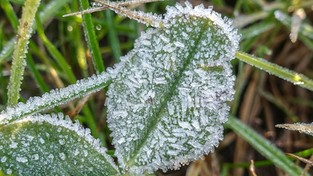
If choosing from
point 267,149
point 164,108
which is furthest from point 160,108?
point 267,149

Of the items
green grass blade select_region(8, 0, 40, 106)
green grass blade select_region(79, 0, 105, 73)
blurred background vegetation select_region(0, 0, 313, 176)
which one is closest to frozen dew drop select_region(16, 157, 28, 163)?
green grass blade select_region(8, 0, 40, 106)

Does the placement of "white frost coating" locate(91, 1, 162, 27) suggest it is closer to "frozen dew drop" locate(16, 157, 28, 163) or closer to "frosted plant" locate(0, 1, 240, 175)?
"frosted plant" locate(0, 1, 240, 175)

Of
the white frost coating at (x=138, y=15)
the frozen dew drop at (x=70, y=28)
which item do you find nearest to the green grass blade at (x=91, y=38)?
the white frost coating at (x=138, y=15)

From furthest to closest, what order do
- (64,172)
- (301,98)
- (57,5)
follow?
(301,98) → (57,5) → (64,172)

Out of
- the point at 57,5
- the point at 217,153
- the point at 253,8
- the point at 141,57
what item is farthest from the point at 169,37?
the point at 253,8

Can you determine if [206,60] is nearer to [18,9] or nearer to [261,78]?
[261,78]

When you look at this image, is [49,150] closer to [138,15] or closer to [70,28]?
[138,15]
